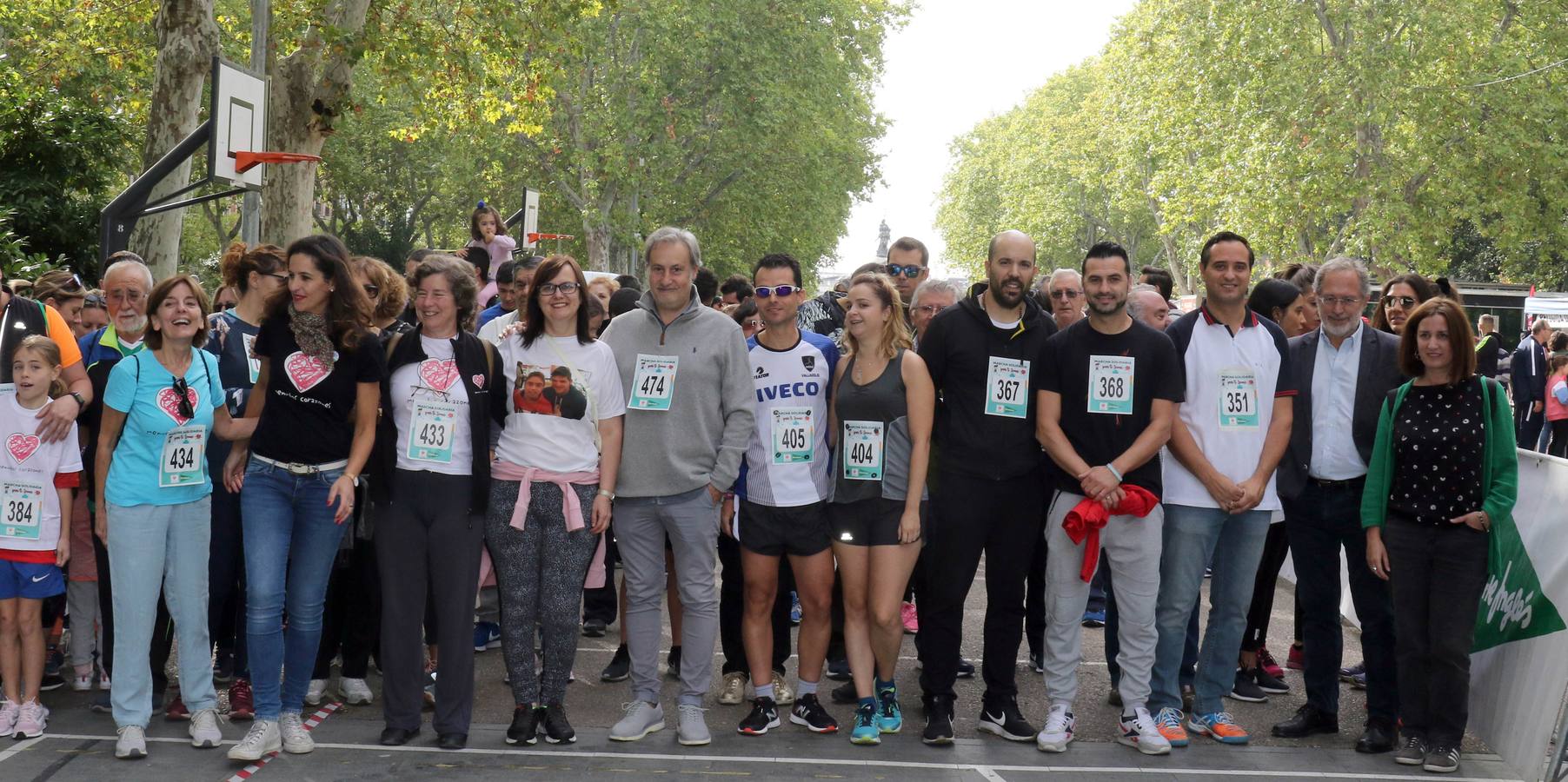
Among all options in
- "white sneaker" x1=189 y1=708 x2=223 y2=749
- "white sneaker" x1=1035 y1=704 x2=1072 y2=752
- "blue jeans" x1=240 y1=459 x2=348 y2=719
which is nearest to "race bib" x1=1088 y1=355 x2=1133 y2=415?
"white sneaker" x1=1035 y1=704 x2=1072 y2=752

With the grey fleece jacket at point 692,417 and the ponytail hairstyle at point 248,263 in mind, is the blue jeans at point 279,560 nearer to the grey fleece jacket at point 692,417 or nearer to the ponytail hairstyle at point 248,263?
the ponytail hairstyle at point 248,263

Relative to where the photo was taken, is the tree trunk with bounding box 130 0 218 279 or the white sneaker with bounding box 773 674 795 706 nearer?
the white sneaker with bounding box 773 674 795 706

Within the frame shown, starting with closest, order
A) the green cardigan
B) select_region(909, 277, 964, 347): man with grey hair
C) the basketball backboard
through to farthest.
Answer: the green cardigan, select_region(909, 277, 964, 347): man with grey hair, the basketball backboard

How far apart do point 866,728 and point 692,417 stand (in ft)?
4.92

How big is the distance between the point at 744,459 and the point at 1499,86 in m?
28.9

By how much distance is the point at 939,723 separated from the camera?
6.12 meters

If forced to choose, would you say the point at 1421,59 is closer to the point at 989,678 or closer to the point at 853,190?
the point at 853,190

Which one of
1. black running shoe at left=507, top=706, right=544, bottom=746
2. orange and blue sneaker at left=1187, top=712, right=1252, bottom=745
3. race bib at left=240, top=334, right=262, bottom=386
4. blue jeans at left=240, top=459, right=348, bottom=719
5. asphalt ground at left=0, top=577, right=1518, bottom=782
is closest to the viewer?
asphalt ground at left=0, top=577, right=1518, bottom=782

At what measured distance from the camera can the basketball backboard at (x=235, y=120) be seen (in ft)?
38.8

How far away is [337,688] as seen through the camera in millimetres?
6863

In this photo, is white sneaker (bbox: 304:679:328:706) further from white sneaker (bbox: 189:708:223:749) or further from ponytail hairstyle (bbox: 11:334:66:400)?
ponytail hairstyle (bbox: 11:334:66:400)

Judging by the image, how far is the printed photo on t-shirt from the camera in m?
5.84

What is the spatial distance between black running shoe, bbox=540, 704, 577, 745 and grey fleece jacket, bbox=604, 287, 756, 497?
940mm

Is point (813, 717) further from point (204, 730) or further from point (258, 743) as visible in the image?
point (204, 730)
